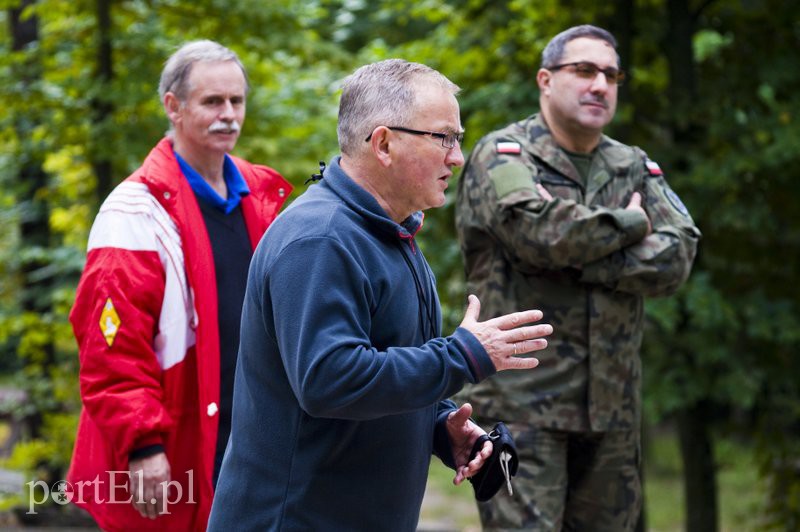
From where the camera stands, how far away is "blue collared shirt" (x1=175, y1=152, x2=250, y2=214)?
366cm

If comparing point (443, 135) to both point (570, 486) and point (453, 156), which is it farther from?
point (570, 486)

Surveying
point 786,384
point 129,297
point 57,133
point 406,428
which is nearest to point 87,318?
point 129,297

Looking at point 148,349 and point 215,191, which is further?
point 215,191

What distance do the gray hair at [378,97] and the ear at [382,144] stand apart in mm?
20

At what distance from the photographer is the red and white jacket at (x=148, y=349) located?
3332 millimetres

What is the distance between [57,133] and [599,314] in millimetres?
4747

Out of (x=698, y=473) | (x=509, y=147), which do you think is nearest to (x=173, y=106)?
(x=509, y=147)

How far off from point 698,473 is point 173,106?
205 inches

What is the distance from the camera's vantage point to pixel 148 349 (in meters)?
3.38

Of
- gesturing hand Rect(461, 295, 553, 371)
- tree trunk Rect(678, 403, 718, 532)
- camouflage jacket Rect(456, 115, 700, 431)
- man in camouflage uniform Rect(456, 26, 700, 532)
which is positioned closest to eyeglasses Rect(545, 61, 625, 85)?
man in camouflage uniform Rect(456, 26, 700, 532)

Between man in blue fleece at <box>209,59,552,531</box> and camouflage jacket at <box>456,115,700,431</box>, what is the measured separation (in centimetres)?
138

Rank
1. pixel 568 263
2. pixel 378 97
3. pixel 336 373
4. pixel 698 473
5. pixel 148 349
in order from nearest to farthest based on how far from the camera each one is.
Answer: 1. pixel 336 373
2. pixel 378 97
3. pixel 148 349
4. pixel 568 263
5. pixel 698 473

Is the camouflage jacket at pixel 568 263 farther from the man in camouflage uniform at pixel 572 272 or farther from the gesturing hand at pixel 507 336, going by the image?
the gesturing hand at pixel 507 336

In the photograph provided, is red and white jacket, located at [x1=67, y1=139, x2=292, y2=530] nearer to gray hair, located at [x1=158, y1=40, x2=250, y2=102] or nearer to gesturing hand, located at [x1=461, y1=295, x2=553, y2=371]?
gray hair, located at [x1=158, y1=40, x2=250, y2=102]
